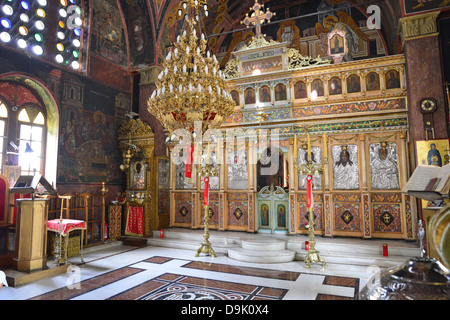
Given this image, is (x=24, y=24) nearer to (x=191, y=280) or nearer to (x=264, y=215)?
(x=191, y=280)

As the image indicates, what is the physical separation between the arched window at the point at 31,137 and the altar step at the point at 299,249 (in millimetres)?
4174

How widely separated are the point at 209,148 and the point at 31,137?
15.5ft

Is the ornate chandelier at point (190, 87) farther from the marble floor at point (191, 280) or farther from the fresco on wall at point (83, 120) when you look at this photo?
the fresco on wall at point (83, 120)

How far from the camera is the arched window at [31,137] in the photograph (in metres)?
7.26

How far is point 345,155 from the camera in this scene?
819 centimetres

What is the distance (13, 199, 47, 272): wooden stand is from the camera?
17.8 ft

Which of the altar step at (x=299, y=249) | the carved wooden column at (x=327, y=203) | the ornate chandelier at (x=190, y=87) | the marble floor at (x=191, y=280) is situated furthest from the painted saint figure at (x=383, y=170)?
the ornate chandelier at (x=190, y=87)

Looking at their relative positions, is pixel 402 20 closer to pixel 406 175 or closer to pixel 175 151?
pixel 406 175

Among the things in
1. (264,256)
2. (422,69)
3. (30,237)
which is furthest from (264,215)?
(30,237)

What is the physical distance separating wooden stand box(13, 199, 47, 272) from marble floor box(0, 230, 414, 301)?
1.40ft

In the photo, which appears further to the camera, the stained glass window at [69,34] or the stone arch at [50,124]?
the stained glass window at [69,34]

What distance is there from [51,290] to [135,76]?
765cm

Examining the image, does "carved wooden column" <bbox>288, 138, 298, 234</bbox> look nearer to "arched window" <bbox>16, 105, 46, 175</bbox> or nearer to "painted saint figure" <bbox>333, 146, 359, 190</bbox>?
"painted saint figure" <bbox>333, 146, 359, 190</bbox>

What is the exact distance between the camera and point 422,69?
23.3 feet
